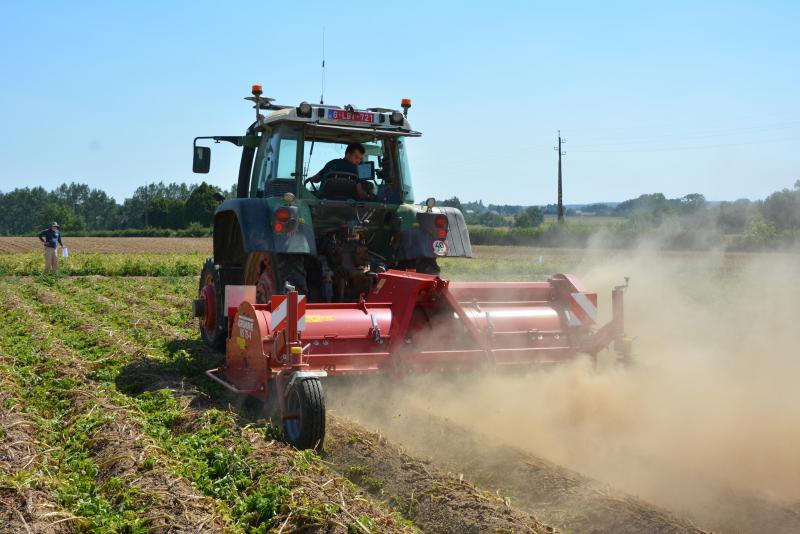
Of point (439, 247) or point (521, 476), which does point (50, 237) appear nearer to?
point (439, 247)

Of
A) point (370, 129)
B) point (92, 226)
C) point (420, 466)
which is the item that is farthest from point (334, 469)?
point (92, 226)

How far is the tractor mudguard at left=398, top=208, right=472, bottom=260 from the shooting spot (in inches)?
313

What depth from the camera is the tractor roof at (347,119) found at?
7.76 m

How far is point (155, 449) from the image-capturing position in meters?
5.16

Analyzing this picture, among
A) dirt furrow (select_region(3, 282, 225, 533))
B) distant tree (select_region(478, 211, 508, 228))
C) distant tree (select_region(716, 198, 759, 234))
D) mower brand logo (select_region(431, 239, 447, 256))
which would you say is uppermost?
distant tree (select_region(478, 211, 508, 228))

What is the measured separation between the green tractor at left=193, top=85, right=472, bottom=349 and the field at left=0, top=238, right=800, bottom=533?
1294 mm

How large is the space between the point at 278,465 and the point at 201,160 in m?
4.79

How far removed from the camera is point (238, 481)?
4.64 metres

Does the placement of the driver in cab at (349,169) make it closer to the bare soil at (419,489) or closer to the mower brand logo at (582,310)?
the mower brand logo at (582,310)

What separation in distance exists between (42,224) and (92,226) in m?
12.9

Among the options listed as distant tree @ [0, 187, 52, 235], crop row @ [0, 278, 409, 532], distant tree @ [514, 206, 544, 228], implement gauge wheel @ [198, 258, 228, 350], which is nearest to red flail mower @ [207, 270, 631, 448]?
crop row @ [0, 278, 409, 532]

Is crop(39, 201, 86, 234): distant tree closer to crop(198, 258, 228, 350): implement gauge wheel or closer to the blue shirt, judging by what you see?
the blue shirt

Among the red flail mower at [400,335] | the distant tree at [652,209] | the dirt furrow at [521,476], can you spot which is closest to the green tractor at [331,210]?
the red flail mower at [400,335]

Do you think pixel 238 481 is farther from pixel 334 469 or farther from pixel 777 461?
pixel 777 461
